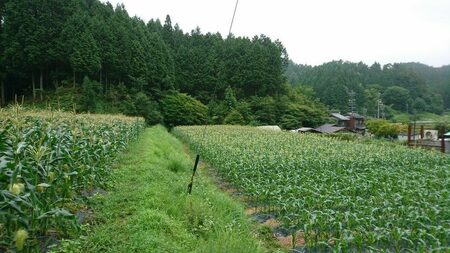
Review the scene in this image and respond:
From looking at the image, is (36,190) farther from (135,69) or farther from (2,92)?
(135,69)

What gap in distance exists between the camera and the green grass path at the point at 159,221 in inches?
183

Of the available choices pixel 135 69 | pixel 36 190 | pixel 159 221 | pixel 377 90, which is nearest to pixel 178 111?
pixel 135 69

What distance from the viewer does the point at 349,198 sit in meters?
8.30

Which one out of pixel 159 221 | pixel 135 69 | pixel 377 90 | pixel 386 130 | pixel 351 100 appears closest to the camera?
pixel 159 221

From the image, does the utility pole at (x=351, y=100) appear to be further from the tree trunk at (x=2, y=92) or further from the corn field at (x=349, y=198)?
the tree trunk at (x=2, y=92)

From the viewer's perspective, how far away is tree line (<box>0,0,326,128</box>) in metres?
36.7

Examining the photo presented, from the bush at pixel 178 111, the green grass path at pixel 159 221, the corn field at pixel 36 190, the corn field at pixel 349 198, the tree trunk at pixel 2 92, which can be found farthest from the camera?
the bush at pixel 178 111

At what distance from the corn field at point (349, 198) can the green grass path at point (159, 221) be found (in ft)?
4.04

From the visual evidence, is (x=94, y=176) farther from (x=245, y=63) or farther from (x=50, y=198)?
(x=245, y=63)

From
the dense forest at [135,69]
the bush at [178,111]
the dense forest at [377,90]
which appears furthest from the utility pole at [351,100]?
the bush at [178,111]

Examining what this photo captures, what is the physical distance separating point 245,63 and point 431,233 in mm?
51567

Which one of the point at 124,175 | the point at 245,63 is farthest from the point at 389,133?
the point at 124,175

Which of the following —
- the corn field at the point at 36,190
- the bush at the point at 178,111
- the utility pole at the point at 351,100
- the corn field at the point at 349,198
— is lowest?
the corn field at the point at 349,198

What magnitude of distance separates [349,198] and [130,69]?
3777 cm
